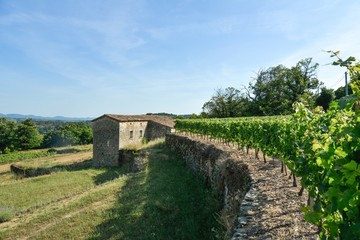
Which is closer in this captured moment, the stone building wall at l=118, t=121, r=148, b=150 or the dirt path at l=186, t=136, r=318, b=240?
the dirt path at l=186, t=136, r=318, b=240

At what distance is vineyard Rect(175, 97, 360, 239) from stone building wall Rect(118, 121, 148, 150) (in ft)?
68.2

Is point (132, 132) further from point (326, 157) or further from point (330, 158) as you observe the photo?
point (326, 157)

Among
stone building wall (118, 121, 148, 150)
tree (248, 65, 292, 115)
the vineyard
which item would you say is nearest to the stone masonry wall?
the vineyard

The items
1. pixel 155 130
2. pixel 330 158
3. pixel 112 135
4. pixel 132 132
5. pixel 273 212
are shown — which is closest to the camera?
pixel 330 158

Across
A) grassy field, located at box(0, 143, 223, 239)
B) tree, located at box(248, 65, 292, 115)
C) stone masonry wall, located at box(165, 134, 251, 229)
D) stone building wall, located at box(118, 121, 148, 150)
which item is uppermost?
tree, located at box(248, 65, 292, 115)

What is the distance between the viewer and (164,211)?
1229 centimetres

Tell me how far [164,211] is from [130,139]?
876 inches

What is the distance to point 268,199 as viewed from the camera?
6551 mm

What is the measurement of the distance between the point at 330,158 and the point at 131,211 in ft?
37.0

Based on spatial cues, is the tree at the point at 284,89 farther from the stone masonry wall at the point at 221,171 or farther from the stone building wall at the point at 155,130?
the stone masonry wall at the point at 221,171

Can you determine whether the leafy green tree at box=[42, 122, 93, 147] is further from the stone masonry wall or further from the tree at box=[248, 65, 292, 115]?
the stone masonry wall

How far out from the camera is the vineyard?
2.02 metres

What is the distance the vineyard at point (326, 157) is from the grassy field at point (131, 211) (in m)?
3.55

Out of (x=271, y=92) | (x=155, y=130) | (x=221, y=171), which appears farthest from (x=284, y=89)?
(x=221, y=171)
